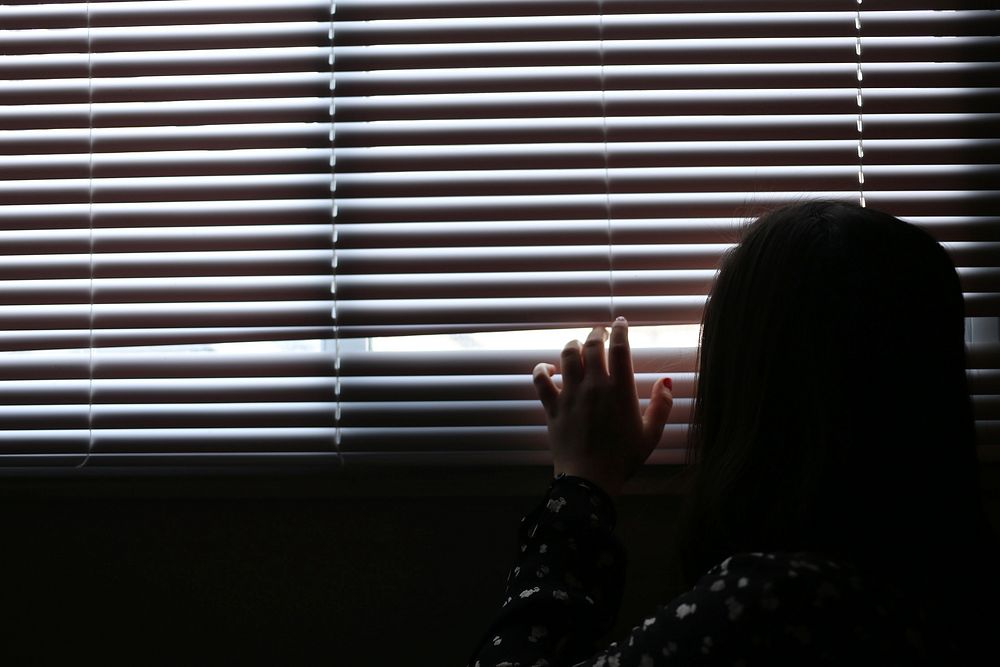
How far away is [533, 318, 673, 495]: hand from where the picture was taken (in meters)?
0.88

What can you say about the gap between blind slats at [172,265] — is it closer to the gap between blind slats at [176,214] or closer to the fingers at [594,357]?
the gap between blind slats at [176,214]

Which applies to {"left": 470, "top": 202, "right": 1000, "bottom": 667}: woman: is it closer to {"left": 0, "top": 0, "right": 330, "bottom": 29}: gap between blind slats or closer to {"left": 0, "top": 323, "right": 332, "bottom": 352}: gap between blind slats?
{"left": 0, "top": 323, "right": 332, "bottom": 352}: gap between blind slats

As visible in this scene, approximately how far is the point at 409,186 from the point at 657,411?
427mm

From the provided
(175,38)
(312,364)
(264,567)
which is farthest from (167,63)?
(264,567)

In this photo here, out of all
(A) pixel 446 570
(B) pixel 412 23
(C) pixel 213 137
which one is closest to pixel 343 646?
(A) pixel 446 570

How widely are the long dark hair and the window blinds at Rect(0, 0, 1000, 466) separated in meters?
0.28

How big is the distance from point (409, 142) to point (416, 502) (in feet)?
1.57

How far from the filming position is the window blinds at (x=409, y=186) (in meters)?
0.99

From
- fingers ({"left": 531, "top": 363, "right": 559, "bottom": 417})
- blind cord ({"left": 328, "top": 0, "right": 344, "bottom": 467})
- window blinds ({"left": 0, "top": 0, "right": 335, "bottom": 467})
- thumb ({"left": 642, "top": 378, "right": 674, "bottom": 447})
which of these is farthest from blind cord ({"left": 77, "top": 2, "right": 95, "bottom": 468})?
thumb ({"left": 642, "top": 378, "right": 674, "bottom": 447})

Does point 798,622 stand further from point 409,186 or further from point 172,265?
point 172,265

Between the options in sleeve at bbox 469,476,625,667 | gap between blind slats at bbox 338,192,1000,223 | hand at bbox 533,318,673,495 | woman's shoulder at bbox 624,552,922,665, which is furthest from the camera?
gap between blind slats at bbox 338,192,1000,223

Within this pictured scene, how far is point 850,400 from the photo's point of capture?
2.23ft

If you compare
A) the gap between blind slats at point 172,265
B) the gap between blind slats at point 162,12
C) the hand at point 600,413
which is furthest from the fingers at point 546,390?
the gap between blind slats at point 162,12

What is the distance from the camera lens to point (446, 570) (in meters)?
1.04
